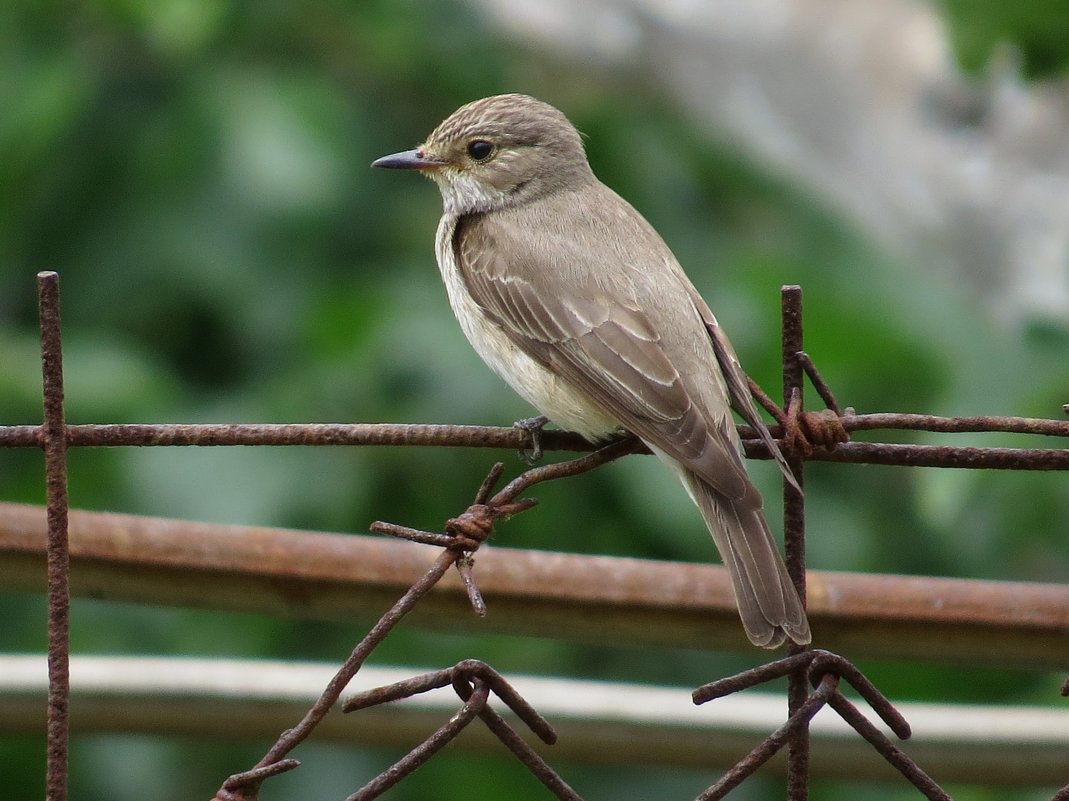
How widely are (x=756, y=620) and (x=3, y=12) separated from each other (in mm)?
3776

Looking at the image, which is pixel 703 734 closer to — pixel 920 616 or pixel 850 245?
pixel 920 616

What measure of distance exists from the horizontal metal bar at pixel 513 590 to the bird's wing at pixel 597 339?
1.83 ft

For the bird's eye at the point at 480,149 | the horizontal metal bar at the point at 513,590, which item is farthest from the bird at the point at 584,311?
the horizontal metal bar at the point at 513,590

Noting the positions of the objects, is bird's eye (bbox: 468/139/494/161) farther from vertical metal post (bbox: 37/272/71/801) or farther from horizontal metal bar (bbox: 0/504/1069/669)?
vertical metal post (bbox: 37/272/71/801)

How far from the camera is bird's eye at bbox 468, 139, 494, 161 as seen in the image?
397cm

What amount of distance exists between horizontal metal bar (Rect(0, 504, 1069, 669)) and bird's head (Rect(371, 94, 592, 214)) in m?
1.93

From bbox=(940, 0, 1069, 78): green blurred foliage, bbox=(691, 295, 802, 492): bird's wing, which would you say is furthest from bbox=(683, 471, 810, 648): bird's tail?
bbox=(940, 0, 1069, 78): green blurred foliage

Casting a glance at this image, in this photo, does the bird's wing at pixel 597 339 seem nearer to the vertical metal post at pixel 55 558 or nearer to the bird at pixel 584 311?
the bird at pixel 584 311

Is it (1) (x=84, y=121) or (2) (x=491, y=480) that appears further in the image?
(1) (x=84, y=121)

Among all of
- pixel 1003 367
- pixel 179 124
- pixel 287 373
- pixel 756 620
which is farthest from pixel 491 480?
pixel 179 124

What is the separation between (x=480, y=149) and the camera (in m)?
3.98

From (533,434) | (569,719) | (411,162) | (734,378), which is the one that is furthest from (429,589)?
(411,162)

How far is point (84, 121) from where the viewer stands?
508cm

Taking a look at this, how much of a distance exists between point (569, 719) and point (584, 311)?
39.7 inches
